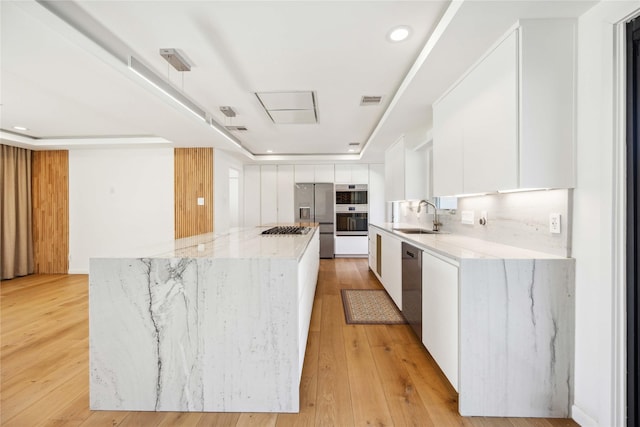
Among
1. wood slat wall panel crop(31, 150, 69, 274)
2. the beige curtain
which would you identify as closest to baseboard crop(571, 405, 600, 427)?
wood slat wall panel crop(31, 150, 69, 274)

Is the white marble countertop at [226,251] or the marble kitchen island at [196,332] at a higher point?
the white marble countertop at [226,251]

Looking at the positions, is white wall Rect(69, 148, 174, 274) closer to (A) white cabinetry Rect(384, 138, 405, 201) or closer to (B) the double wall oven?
(B) the double wall oven

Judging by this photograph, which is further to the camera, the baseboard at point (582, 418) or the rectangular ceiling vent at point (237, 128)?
the rectangular ceiling vent at point (237, 128)

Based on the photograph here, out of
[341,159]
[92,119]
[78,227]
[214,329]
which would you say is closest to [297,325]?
[214,329]

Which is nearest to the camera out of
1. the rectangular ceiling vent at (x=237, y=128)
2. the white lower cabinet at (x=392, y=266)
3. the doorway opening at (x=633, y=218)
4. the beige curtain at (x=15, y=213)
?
the doorway opening at (x=633, y=218)

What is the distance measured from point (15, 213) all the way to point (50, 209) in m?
0.44

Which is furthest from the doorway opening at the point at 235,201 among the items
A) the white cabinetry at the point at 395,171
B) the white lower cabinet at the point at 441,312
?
the white lower cabinet at the point at 441,312

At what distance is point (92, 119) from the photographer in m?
3.91

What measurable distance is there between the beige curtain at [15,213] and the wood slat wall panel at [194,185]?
2.71m

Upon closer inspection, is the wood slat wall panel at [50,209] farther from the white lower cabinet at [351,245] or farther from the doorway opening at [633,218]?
the doorway opening at [633,218]

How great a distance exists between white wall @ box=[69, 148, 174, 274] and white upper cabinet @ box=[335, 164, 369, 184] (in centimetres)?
348

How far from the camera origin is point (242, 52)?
2.22 meters

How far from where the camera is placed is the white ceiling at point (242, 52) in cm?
170

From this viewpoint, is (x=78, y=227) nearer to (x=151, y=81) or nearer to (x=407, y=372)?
(x=151, y=81)
